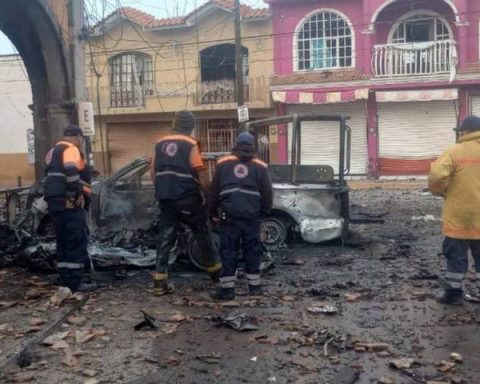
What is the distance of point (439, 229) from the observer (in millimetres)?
11641

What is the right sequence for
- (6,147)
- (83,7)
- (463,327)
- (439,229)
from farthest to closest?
1. (6,147)
2. (439,229)
3. (83,7)
4. (463,327)

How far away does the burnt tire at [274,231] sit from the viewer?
9703 mm

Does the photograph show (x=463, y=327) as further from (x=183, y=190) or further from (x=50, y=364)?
(x=50, y=364)

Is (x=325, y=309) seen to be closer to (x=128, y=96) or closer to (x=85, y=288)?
(x=85, y=288)

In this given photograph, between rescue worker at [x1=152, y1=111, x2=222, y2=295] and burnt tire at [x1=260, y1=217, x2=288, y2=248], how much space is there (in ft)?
8.86

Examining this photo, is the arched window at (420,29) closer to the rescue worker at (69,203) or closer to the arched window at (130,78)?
the arched window at (130,78)

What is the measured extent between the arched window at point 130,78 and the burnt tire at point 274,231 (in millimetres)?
19687

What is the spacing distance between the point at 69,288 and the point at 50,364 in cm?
225

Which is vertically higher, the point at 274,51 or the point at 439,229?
the point at 274,51

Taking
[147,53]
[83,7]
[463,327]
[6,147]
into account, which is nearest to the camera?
[463,327]

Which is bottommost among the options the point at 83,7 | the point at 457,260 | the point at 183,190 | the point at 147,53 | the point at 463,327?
the point at 463,327

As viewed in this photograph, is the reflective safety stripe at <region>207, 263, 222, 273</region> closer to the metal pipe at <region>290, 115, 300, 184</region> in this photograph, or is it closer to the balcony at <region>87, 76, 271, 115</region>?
the metal pipe at <region>290, 115, 300, 184</region>

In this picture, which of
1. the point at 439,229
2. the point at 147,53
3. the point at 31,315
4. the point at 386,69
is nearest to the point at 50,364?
the point at 31,315

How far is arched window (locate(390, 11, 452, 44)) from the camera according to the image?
24.9 meters
